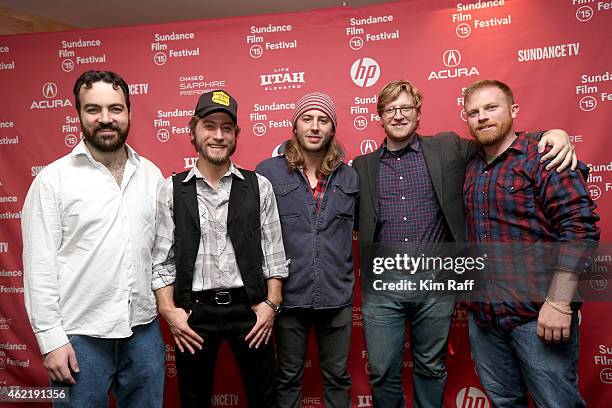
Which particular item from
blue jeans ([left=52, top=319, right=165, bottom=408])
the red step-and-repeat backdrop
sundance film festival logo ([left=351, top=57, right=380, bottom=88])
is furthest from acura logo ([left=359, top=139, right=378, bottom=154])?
blue jeans ([left=52, top=319, right=165, bottom=408])

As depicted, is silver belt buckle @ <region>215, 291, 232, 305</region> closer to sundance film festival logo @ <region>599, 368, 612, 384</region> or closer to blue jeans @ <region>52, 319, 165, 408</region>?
blue jeans @ <region>52, 319, 165, 408</region>

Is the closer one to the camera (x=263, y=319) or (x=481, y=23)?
(x=263, y=319)

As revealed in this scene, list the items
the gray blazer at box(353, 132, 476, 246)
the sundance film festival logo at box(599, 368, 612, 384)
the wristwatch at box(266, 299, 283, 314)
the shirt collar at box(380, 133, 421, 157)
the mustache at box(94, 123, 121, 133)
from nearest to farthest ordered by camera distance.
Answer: the mustache at box(94, 123, 121, 133)
the wristwatch at box(266, 299, 283, 314)
the gray blazer at box(353, 132, 476, 246)
the shirt collar at box(380, 133, 421, 157)
the sundance film festival logo at box(599, 368, 612, 384)

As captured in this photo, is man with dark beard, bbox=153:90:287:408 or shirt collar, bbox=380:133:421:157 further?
shirt collar, bbox=380:133:421:157

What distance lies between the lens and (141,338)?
159 cm

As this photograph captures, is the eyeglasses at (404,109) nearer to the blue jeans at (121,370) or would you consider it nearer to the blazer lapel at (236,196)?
the blazer lapel at (236,196)

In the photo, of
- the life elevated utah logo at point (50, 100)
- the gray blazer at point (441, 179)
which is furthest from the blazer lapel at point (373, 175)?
the life elevated utah logo at point (50, 100)

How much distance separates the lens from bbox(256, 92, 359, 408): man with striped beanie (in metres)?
1.75

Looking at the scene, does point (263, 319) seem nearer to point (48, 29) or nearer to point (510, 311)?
point (510, 311)

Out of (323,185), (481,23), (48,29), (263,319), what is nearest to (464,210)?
(323,185)

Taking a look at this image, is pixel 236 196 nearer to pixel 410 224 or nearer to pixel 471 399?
pixel 410 224

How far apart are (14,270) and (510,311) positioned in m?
2.85

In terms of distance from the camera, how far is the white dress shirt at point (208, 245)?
5.20 feet

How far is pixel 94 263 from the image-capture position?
1.49 meters
